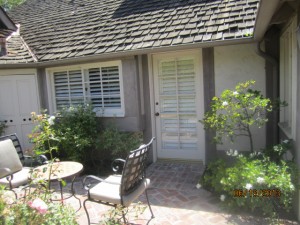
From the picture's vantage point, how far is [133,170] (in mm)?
3273

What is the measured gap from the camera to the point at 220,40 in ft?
16.3

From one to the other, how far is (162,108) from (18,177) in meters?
3.46

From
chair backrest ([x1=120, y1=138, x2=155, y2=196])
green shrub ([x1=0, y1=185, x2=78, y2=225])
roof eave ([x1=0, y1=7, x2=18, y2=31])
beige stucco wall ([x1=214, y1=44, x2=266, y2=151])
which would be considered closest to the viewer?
green shrub ([x1=0, y1=185, x2=78, y2=225])

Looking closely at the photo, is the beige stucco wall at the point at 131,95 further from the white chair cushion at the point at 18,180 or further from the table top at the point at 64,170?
the white chair cushion at the point at 18,180

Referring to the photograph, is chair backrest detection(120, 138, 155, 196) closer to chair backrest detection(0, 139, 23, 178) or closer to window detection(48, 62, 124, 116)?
chair backrest detection(0, 139, 23, 178)

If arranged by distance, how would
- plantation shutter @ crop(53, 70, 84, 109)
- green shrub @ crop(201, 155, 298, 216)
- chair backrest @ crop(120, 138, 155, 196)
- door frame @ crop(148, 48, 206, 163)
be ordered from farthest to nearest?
plantation shutter @ crop(53, 70, 84, 109), door frame @ crop(148, 48, 206, 163), green shrub @ crop(201, 155, 298, 216), chair backrest @ crop(120, 138, 155, 196)

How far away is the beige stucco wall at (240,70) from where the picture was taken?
5312 millimetres

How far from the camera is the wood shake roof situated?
17.8 ft

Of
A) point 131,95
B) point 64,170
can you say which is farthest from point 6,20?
point 64,170

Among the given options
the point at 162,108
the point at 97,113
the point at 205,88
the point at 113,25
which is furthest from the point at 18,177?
the point at 113,25

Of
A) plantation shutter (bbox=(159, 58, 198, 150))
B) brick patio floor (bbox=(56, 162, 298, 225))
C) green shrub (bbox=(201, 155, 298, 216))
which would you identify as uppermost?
plantation shutter (bbox=(159, 58, 198, 150))

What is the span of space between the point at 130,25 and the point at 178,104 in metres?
2.51

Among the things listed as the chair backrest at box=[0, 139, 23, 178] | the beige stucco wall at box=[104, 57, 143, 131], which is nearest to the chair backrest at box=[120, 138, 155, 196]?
the chair backrest at box=[0, 139, 23, 178]

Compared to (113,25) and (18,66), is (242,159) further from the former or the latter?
(18,66)
